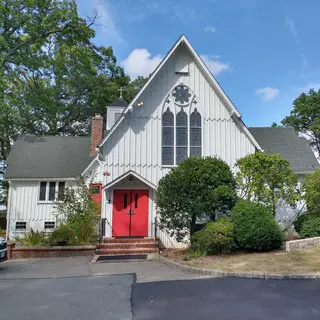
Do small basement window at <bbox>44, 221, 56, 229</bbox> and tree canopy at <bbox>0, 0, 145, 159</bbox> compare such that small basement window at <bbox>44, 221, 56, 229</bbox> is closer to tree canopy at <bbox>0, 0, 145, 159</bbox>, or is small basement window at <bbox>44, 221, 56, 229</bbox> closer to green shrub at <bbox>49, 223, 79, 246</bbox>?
green shrub at <bbox>49, 223, 79, 246</bbox>

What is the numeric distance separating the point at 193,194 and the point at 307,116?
31708 millimetres

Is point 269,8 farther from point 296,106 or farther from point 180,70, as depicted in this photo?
point 296,106

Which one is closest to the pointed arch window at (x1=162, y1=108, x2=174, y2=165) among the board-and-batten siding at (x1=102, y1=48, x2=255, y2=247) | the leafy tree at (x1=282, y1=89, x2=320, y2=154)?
the board-and-batten siding at (x1=102, y1=48, x2=255, y2=247)

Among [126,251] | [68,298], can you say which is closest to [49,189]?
[126,251]

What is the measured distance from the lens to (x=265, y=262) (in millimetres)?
9156

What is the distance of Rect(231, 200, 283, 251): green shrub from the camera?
35.3ft

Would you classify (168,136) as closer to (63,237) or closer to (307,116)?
(63,237)

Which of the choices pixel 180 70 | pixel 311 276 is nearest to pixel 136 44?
pixel 180 70

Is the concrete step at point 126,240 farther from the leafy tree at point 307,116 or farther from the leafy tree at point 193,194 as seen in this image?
the leafy tree at point 307,116

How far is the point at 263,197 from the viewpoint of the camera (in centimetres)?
1256

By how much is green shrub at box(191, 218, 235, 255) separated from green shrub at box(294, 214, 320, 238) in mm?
3566

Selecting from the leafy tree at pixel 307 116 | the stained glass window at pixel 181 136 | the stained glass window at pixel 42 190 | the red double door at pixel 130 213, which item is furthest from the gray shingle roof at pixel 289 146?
the leafy tree at pixel 307 116

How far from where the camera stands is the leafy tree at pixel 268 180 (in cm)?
1248

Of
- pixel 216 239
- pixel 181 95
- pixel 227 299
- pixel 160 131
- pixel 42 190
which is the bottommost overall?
pixel 227 299
